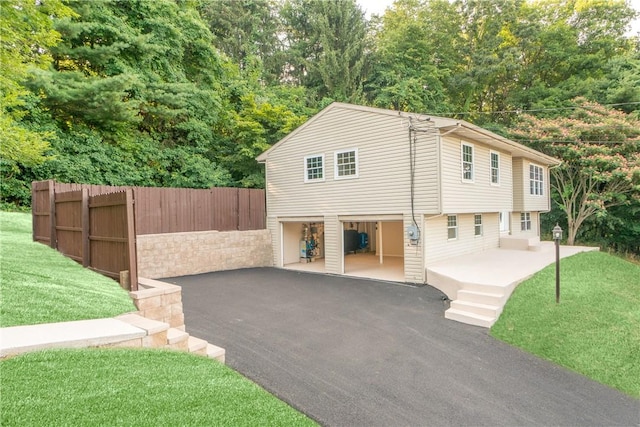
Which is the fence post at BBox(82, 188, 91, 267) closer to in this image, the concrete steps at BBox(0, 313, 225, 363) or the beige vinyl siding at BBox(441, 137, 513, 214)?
the concrete steps at BBox(0, 313, 225, 363)

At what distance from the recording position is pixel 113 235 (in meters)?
5.85

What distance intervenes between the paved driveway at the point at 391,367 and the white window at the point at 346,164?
514 cm

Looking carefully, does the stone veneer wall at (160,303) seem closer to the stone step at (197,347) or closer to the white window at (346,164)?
the stone step at (197,347)

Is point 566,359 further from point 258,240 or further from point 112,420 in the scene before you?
point 258,240

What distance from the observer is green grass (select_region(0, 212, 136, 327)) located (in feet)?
A: 12.9

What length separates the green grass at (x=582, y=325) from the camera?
5406 millimetres

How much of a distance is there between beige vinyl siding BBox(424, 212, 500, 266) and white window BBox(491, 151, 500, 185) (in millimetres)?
1393

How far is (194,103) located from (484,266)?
1446 centimetres

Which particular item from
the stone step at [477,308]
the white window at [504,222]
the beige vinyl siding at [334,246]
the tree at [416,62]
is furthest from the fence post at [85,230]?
the tree at [416,62]

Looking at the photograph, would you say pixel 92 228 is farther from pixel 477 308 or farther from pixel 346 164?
pixel 346 164

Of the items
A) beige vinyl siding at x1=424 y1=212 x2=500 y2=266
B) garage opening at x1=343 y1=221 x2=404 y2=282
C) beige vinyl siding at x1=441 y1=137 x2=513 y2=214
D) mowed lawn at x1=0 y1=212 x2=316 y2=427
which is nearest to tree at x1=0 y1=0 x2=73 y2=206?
mowed lawn at x1=0 y1=212 x2=316 y2=427

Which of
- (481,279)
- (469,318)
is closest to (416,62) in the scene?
(481,279)

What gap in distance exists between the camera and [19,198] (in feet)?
41.8

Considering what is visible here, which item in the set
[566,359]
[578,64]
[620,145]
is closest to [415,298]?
[566,359]
